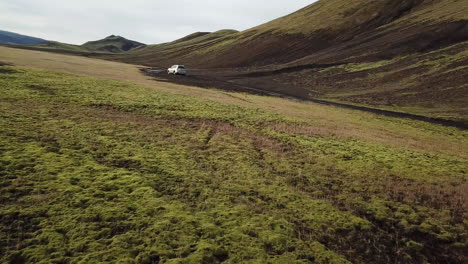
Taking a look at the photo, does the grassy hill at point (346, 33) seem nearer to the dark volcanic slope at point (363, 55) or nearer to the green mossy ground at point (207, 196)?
the dark volcanic slope at point (363, 55)

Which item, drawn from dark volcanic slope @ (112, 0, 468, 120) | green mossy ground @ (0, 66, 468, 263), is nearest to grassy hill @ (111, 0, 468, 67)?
dark volcanic slope @ (112, 0, 468, 120)

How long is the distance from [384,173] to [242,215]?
1098 cm

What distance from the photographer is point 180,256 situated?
916 cm

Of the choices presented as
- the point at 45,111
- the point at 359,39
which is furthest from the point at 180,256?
the point at 359,39

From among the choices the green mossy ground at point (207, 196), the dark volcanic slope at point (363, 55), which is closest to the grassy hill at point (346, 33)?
the dark volcanic slope at point (363, 55)

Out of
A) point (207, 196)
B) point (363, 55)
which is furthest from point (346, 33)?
point (207, 196)

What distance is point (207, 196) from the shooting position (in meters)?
13.0

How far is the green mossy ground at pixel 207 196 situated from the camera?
9631 millimetres

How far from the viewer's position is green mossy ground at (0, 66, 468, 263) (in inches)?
379

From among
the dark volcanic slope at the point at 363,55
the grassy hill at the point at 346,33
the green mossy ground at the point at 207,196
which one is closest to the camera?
the green mossy ground at the point at 207,196

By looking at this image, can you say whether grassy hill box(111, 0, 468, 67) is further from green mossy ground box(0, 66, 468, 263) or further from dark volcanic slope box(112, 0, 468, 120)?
green mossy ground box(0, 66, 468, 263)

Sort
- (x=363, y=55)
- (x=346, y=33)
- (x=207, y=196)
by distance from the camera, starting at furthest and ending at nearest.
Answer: (x=346, y=33), (x=363, y=55), (x=207, y=196)

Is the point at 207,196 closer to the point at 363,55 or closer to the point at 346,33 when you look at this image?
the point at 363,55

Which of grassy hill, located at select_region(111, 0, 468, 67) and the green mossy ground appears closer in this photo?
the green mossy ground
